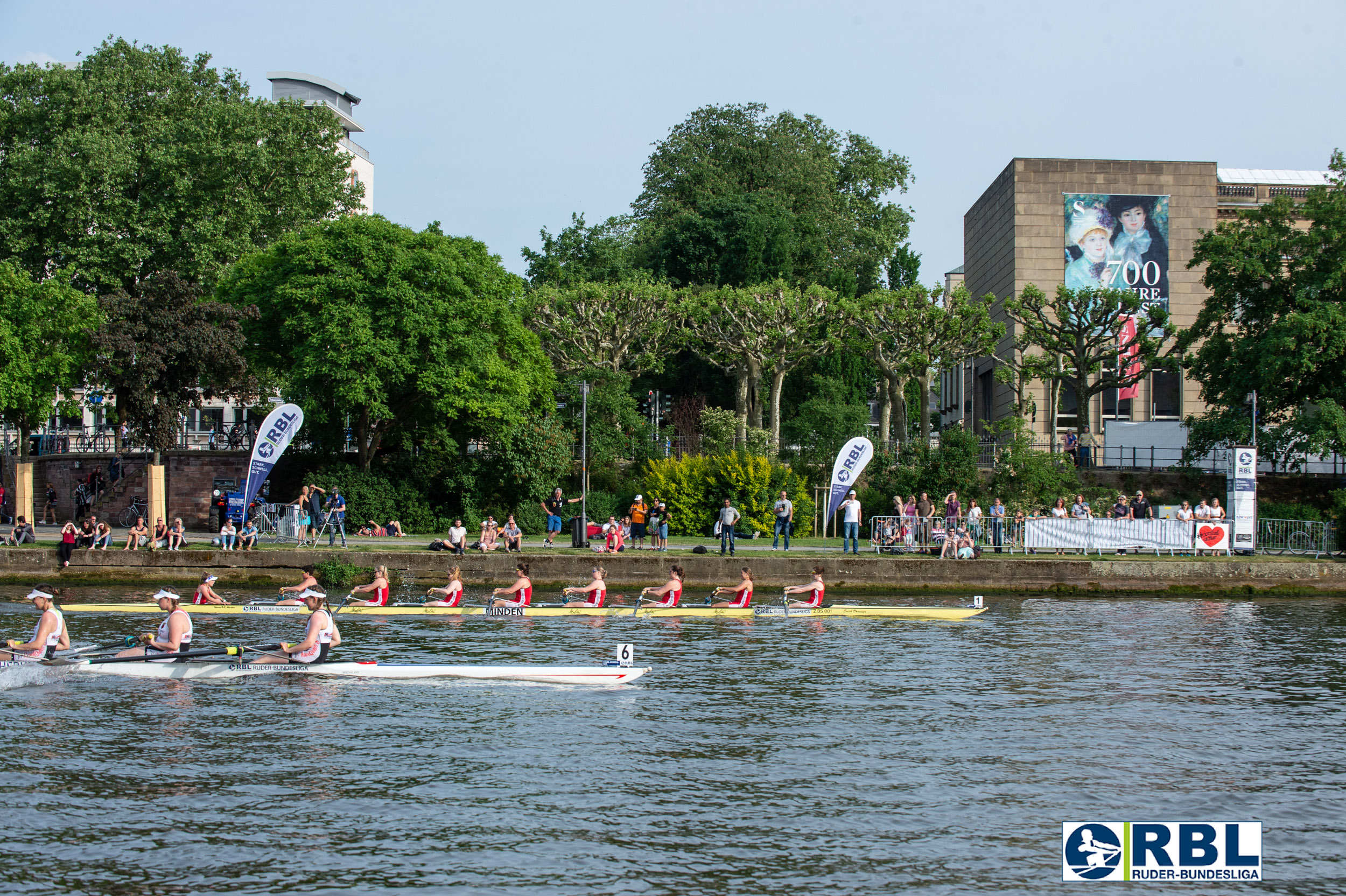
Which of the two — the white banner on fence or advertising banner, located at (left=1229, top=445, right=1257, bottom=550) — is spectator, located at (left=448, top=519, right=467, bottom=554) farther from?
advertising banner, located at (left=1229, top=445, right=1257, bottom=550)

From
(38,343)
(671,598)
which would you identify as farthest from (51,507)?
(671,598)

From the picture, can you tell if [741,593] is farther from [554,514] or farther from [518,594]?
[554,514]

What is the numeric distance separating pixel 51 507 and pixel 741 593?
28.8 m

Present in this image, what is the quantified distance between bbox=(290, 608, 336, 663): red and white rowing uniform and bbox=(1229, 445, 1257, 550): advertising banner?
24.4 m

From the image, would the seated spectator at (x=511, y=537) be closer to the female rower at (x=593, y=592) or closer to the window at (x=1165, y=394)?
the female rower at (x=593, y=592)

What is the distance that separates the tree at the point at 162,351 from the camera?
1371 inches

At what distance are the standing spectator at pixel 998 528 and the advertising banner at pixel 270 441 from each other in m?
19.4

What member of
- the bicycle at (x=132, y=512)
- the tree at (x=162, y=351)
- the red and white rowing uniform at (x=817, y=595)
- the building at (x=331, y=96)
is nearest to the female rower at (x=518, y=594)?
the red and white rowing uniform at (x=817, y=595)

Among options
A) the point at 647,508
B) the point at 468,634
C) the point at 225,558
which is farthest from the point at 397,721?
the point at 647,508

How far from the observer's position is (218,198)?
153 ft

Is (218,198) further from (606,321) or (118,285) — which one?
(606,321)

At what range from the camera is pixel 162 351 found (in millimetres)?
35000

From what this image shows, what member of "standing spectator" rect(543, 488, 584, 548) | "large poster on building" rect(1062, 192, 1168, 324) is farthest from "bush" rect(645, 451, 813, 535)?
"large poster on building" rect(1062, 192, 1168, 324)

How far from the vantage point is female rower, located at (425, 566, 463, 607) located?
2511 cm
